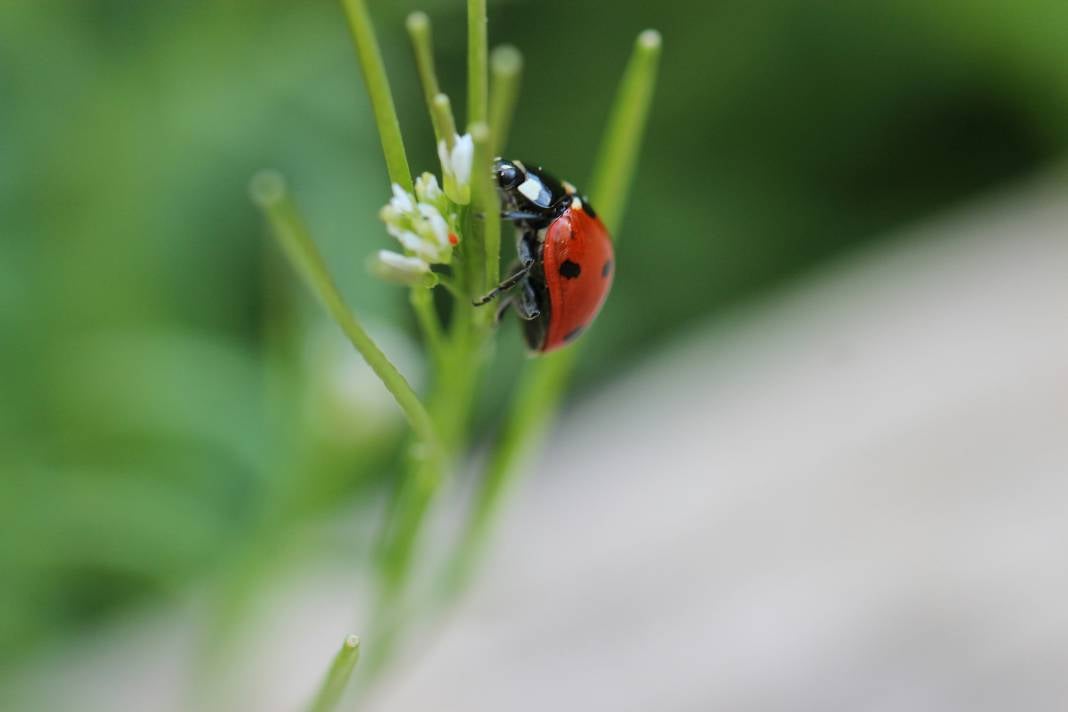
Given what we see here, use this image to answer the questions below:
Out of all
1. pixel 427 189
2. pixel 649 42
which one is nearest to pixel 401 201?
pixel 427 189

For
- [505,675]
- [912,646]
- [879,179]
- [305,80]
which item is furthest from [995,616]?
[305,80]

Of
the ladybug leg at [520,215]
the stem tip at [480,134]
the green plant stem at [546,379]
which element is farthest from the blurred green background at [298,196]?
the stem tip at [480,134]

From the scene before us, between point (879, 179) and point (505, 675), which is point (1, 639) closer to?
point (505, 675)

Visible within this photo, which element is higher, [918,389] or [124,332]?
[918,389]

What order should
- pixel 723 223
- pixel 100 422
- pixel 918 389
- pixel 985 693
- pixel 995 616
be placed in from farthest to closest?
1. pixel 723 223
2. pixel 918 389
3. pixel 100 422
4. pixel 995 616
5. pixel 985 693

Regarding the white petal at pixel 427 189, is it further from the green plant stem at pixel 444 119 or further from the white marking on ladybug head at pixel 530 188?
the white marking on ladybug head at pixel 530 188

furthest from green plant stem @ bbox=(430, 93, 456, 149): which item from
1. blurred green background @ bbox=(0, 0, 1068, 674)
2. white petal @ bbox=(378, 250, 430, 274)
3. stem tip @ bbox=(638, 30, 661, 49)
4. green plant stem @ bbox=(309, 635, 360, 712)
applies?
blurred green background @ bbox=(0, 0, 1068, 674)

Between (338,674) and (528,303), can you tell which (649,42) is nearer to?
(528,303)

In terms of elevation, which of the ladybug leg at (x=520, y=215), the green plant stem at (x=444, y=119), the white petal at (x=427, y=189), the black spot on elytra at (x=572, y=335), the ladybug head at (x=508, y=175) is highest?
the ladybug head at (x=508, y=175)
